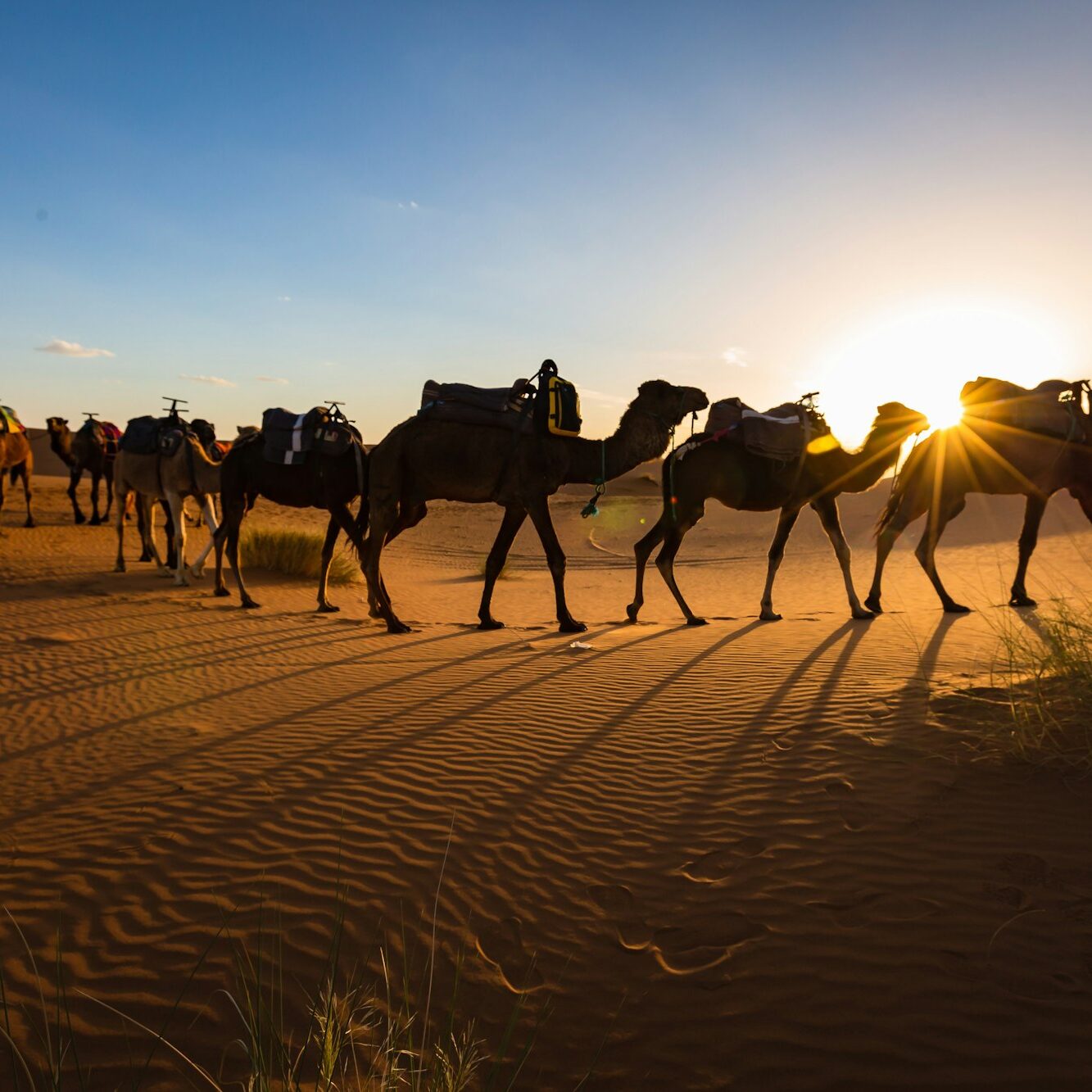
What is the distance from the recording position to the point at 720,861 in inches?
142

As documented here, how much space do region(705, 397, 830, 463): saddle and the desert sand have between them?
2.87 metres

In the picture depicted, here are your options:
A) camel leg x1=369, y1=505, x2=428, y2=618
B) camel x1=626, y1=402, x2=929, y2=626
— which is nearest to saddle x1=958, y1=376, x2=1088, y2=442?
camel x1=626, y1=402, x2=929, y2=626

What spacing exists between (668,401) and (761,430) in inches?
54.4

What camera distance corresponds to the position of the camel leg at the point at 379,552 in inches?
383

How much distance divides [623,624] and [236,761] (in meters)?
6.32

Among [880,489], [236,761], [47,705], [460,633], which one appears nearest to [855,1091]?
[236,761]

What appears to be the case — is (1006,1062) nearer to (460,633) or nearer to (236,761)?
(236,761)

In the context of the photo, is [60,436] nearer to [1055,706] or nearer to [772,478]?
[772,478]

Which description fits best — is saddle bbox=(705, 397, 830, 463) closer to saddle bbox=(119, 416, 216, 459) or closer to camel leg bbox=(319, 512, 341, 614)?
camel leg bbox=(319, 512, 341, 614)

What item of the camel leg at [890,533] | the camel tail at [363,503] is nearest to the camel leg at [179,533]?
the camel tail at [363,503]

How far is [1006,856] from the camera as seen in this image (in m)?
3.43

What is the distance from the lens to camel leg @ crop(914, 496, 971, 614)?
9539mm

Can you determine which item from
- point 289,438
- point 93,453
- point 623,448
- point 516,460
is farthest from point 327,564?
point 93,453

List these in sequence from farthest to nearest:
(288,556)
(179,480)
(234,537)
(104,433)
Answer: (104,433)
(288,556)
(179,480)
(234,537)
